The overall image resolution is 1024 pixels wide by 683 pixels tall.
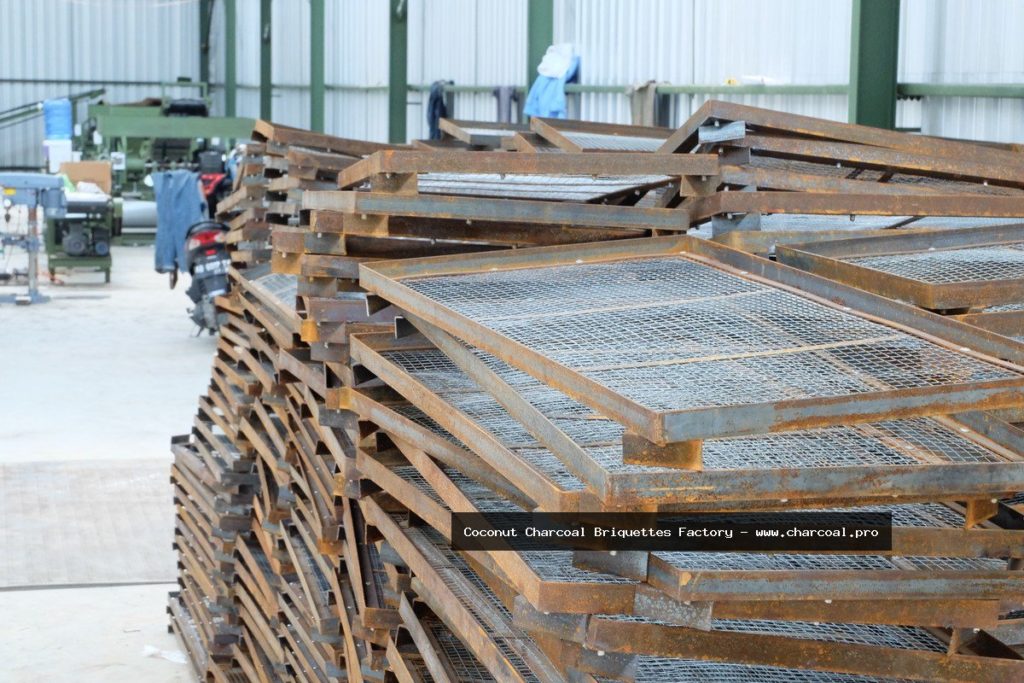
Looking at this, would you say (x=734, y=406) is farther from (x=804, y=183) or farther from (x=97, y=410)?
(x=97, y=410)

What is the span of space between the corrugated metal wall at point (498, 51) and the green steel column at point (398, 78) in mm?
140

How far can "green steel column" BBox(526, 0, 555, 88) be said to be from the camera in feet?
33.4

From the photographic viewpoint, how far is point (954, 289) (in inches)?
88.9

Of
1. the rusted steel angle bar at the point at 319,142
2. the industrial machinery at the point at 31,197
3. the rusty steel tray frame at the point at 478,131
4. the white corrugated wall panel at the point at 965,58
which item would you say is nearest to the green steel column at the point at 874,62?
the white corrugated wall panel at the point at 965,58

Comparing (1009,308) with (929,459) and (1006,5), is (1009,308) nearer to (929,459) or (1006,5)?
(929,459)

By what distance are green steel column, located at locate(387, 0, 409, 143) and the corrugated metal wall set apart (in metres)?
0.14

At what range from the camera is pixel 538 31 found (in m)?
10.2

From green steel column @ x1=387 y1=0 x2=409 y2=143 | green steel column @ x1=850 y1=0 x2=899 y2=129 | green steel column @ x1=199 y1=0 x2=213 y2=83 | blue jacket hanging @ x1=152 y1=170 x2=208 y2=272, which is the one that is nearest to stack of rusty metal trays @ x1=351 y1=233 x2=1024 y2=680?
green steel column @ x1=850 y1=0 x2=899 y2=129

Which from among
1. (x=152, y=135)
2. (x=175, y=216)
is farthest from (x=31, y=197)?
(x=152, y=135)

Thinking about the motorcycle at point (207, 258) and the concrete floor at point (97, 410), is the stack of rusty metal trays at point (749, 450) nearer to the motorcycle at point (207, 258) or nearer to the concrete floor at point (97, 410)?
the concrete floor at point (97, 410)

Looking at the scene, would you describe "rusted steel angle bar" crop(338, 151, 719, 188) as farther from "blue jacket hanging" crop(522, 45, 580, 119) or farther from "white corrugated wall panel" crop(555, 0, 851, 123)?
"blue jacket hanging" crop(522, 45, 580, 119)

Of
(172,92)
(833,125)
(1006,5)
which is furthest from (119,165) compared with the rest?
(833,125)

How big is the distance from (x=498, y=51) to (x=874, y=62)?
20.8 ft

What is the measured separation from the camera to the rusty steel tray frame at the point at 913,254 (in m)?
2.26
